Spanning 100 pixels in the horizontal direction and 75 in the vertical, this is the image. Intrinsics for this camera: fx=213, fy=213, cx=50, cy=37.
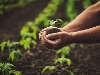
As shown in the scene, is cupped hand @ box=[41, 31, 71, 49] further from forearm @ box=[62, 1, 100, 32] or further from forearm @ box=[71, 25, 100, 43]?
forearm @ box=[62, 1, 100, 32]

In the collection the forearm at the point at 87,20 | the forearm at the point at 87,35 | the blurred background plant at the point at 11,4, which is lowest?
the forearm at the point at 87,35

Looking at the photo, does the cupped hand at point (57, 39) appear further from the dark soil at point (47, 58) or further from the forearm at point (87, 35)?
the dark soil at point (47, 58)

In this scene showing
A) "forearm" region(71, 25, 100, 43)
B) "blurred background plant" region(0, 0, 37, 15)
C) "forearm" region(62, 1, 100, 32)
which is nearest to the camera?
"forearm" region(71, 25, 100, 43)

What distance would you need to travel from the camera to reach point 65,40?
2303mm

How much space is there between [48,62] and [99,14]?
124 centimetres

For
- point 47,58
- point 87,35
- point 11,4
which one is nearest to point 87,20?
point 87,35

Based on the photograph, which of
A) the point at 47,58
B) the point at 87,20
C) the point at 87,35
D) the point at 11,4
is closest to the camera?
the point at 87,35

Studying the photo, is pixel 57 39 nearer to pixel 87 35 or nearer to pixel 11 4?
pixel 87 35

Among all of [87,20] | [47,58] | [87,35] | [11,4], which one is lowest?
[87,35]

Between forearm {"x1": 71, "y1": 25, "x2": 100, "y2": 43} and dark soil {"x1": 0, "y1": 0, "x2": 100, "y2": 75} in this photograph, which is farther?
dark soil {"x1": 0, "y1": 0, "x2": 100, "y2": 75}

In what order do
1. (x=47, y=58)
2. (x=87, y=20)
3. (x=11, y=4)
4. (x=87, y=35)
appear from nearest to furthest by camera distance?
(x=87, y=35) < (x=87, y=20) < (x=47, y=58) < (x=11, y=4)

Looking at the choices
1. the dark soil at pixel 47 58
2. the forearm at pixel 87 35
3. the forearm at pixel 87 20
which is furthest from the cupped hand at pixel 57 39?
the dark soil at pixel 47 58

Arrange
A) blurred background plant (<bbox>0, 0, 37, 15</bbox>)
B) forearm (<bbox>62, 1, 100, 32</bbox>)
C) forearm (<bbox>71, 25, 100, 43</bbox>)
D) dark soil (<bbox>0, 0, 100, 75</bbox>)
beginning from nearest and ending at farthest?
1. forearm (<bbox>71, 25, 100, 43</bbox>)
2. forearm (<bbox>62, 1, 100, 32</bbox>)
3. dark soil (<bbox>0, 0, 100, 75</bbox>)
4. blurred background plant (<bbox>0, 0, 37, 15</bbox>)

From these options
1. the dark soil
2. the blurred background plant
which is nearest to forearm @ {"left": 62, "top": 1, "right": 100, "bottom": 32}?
the dark soil
